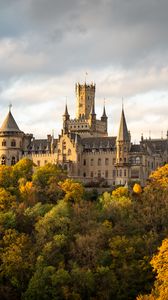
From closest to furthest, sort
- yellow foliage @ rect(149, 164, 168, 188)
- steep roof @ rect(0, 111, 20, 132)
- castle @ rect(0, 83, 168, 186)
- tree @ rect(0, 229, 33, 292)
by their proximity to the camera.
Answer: tree @ rect(0, 229, 33, 292) → yellow foliage @ rect(149, 164, 168, 188) → castle @ rect(0, 83, 168, 186) → steep roof @ rect(0, 111, 20, 132)

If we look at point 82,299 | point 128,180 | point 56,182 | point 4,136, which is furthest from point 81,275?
point 4,136

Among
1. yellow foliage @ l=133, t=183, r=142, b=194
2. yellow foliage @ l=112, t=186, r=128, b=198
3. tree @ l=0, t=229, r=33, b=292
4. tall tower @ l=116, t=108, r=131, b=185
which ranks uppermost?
tall tower @ l=116, t=108, r=131, b=185

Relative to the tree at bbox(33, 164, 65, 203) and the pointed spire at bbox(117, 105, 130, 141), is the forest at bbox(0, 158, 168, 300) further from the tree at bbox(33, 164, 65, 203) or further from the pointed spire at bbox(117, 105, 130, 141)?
the pointed spire at bbox(117, 105, 130, 141)

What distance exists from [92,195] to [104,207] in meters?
19.1

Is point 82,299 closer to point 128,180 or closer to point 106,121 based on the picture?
point 128,180

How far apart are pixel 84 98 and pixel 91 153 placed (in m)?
33.4

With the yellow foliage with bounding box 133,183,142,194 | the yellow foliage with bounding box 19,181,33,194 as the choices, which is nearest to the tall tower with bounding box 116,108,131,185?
the yellow foliage with bounding box 133,183,142,194

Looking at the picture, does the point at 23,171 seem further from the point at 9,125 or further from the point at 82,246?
the point at 82,246

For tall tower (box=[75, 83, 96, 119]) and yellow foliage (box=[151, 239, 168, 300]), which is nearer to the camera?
yellow foliage (box=[151, 239, 168, 300])

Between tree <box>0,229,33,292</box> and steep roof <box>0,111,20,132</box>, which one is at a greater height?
steep roof <box>0,111,20,132</box>

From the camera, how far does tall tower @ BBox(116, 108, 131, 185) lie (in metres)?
147

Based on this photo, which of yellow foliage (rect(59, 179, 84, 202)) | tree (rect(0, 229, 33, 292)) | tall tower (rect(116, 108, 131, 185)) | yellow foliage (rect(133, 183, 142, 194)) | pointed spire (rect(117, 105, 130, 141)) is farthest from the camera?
pointed spire (rect(117, 105, 130, 141))

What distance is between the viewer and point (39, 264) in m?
98.6

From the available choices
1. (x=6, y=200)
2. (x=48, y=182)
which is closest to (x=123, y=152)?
(x=48, y=182)
